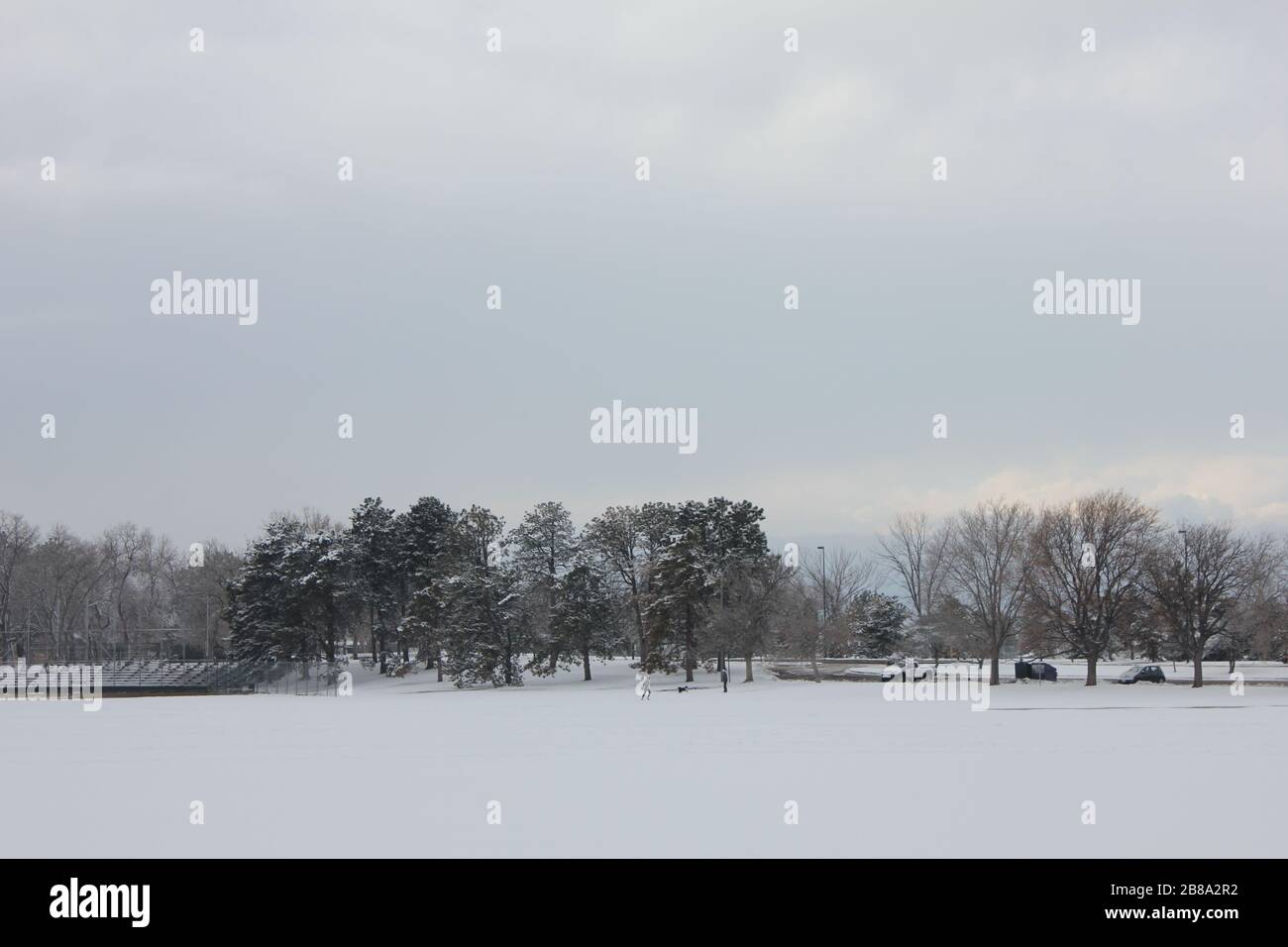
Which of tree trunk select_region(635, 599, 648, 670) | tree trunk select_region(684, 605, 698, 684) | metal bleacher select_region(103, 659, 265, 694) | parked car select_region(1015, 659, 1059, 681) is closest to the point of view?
parked car select_region(1015, 659, 1059, 681)

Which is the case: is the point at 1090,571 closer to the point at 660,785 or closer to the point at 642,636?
the point at 642,636

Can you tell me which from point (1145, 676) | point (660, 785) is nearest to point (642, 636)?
point (1145, 676)

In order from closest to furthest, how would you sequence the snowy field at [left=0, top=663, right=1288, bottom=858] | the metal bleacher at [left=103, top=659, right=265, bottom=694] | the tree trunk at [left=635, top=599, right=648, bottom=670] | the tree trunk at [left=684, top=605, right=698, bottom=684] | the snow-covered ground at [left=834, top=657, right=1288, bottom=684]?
the snowy field at [left=0, top=663, right=1288, bottom=858] < the snow-covered ground at [left=834, top=657, right=1288, bottom=684] < the metal bleacher at [left=103, top=659, right=265, bottom=694] < the tree trunk at [left=684, top=605, right=698, bottom=684] < the tree trunk at [left=635, top=599, right=648, bottom=670]

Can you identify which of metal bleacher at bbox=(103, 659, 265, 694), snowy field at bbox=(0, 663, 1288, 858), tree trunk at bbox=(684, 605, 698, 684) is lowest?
metal bleacher at bbox=(103, 659, 265, 694)

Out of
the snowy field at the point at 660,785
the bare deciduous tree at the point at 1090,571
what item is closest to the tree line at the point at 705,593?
the bare deciduous tree at the point at 1090,571

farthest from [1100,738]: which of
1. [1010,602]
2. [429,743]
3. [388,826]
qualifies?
[1010,602]

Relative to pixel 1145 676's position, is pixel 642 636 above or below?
above

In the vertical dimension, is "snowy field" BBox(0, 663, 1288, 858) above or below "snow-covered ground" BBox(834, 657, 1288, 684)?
above

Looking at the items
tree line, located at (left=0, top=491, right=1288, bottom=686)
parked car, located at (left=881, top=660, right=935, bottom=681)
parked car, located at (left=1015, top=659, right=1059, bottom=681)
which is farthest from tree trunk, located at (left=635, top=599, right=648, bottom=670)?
parked car, located at (left=1015, top=659, right=1059, bottom=681)

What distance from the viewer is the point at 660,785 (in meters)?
20.0

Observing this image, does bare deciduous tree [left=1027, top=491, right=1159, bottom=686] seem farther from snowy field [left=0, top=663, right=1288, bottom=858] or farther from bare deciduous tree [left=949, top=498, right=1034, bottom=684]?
snowy field [left=0, top=663, right=1288, bottom=858]

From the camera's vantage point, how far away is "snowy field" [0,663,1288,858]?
15422 mm

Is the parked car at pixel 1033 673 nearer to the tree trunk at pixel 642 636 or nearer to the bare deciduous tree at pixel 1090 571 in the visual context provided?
the bare deciduous tree at pixel 1090 571
